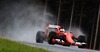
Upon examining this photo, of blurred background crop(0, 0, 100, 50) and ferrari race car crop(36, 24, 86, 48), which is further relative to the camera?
blurred background crop(0, 0, 100, 50)

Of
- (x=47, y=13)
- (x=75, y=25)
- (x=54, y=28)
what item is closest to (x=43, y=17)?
(x=47, y=13)

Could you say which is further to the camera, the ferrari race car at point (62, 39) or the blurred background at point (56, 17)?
the blurred background at point (56, 17)

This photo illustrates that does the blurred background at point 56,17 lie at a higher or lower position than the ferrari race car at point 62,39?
higher

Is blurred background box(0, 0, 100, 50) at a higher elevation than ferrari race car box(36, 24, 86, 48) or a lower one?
higher

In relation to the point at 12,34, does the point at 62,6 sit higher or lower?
higher

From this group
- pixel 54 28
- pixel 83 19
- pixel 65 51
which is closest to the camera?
pixel 65 51

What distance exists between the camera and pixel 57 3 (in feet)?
94.5

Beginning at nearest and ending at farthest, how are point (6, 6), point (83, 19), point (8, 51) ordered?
point (8, 51), point (83, 19), point (6, 6)

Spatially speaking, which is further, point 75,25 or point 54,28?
point 75,25

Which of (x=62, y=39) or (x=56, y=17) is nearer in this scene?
(x=62, y=39)

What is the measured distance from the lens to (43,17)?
28594mm

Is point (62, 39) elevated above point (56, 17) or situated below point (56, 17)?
below

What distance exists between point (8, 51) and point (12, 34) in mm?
17806

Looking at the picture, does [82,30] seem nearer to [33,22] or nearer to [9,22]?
[33,22]
